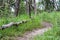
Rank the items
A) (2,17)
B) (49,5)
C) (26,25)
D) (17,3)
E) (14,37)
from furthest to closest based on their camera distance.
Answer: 1. (49,5)
2. (17,3)
3. (2,17)
4. (26,25)
5. (14,37)

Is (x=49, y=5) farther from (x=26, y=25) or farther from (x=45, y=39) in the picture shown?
(x=45, y=39)

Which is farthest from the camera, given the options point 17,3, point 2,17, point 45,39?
point 17,3

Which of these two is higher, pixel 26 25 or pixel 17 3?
pixel 17 3

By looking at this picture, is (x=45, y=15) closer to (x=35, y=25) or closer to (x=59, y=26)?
(x=35, y=25)

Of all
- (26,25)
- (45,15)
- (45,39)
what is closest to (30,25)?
(26,25)

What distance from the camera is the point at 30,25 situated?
857cm

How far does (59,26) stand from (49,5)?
12266mm

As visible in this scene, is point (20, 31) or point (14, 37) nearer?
point (14, 37)

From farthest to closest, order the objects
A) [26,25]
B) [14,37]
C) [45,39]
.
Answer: [26,25] → [14,37] → [45,39]

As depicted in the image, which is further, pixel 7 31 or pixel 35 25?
pixel 35 25

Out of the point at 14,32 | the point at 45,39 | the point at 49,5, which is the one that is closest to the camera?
the point at 45,39

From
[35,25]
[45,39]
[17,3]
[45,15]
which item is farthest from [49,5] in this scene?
[45,39]

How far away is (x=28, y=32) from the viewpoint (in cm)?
768

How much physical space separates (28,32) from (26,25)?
759 millimetres
